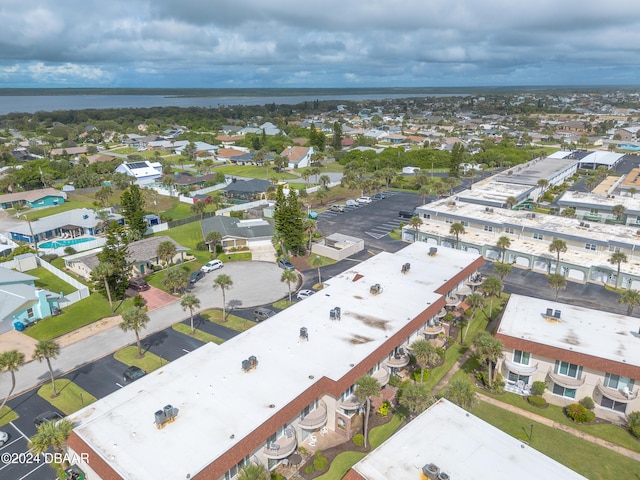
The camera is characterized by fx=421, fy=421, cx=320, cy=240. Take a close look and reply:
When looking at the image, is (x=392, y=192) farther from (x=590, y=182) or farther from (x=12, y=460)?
(x=12, y=460)

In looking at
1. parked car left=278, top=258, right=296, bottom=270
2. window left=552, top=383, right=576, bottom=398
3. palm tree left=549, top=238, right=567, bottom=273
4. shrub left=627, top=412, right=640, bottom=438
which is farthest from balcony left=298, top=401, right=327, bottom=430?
palm tree left=549, top=238, right=567, bottom=273

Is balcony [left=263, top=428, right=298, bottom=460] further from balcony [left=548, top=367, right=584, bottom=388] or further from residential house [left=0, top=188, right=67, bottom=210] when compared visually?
residential house [left=0, top=188, right=67, bottom=210]

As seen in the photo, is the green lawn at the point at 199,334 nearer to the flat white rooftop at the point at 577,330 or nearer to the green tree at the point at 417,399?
the green tree at the point at 417,399

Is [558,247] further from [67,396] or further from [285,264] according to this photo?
[67,396]

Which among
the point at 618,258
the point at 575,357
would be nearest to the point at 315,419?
the point at 575,357

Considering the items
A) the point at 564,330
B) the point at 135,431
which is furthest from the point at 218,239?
the point at 564,330
